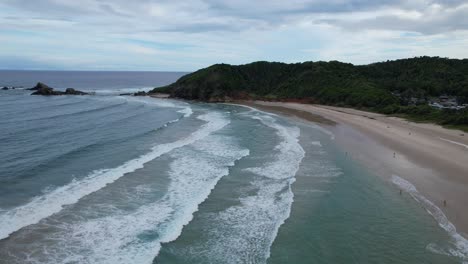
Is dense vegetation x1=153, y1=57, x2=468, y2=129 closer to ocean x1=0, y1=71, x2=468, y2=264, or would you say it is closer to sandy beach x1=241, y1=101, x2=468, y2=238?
sandy beach x1=241, y1=101, x2=468, y2=238

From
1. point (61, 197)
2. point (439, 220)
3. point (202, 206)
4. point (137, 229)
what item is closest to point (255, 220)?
point (202, 206)

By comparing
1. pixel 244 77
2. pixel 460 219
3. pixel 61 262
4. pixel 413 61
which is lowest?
pixel 61 262

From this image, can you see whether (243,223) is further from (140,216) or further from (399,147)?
(399,147)

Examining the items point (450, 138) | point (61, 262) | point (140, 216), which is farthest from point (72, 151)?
point (450, 138)

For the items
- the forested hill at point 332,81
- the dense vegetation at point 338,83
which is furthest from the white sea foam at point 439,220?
the forested hill at point 332,81

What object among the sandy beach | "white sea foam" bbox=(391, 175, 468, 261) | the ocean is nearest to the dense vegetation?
the sandy beach

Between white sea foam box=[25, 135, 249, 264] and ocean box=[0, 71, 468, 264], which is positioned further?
ocean box=[0, 71, 468, 264]
